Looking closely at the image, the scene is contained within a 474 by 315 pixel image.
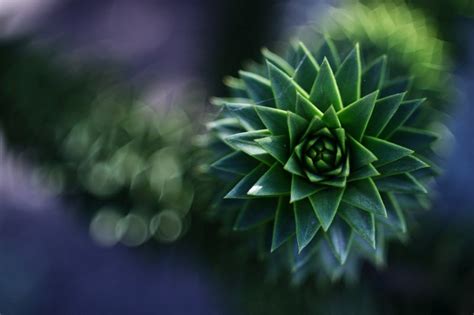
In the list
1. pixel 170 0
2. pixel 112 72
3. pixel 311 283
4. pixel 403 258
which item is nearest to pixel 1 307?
pixel 112 72

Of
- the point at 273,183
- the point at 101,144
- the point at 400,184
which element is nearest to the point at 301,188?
the point at 273,183

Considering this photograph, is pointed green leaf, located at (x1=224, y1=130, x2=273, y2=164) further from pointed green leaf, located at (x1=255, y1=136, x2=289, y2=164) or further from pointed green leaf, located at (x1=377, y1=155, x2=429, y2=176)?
pointed green leaf, located at (x1=377, y1=155, x2=429, y2=176)

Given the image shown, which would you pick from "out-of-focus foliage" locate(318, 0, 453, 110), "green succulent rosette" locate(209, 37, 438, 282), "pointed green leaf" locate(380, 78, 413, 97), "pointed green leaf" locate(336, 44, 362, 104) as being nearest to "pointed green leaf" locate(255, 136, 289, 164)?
"green succulent rosette" locate(209, 37, 438, 282)

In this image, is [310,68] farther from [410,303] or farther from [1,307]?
[1,307]

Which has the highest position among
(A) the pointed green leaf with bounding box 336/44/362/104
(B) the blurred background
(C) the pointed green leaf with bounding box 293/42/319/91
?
(C) the pointed green leaf with bounding box 293/42/319/91

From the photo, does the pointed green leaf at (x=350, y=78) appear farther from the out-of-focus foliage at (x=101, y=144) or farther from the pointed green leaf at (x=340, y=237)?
the out-of-focus foliage at (x=101, y=144)

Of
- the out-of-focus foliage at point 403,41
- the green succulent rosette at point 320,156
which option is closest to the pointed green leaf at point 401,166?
the green succulent rosette at point 320,156
